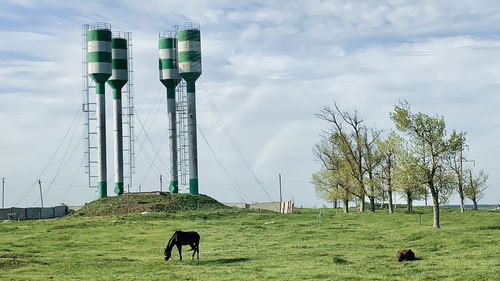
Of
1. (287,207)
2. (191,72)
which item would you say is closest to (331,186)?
(287,207)

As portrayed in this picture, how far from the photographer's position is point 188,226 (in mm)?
68438

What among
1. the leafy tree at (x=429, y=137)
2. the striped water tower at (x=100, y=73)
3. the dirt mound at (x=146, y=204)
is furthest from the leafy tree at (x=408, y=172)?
the striped water tower at (x=100, y=73)

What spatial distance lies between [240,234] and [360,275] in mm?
26494

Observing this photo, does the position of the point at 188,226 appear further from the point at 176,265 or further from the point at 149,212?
the point at 176,265

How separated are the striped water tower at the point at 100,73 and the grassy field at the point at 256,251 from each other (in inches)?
1059

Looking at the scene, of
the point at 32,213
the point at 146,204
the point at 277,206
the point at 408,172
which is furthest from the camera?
the point at 277,206

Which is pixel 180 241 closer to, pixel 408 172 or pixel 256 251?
pixel 256 251

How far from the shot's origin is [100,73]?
319 ft

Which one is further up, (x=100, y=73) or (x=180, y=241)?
(x=100, y=73)

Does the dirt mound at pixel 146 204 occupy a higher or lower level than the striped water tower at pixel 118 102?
lower

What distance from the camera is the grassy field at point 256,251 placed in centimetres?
3381

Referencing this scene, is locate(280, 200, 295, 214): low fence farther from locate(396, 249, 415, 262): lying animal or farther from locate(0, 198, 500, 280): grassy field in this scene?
locate(396, 249, 415, 262): lying animal

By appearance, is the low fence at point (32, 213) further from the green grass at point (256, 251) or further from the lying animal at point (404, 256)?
the lying animal at point (404, 256)

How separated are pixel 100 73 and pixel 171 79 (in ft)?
38.4
